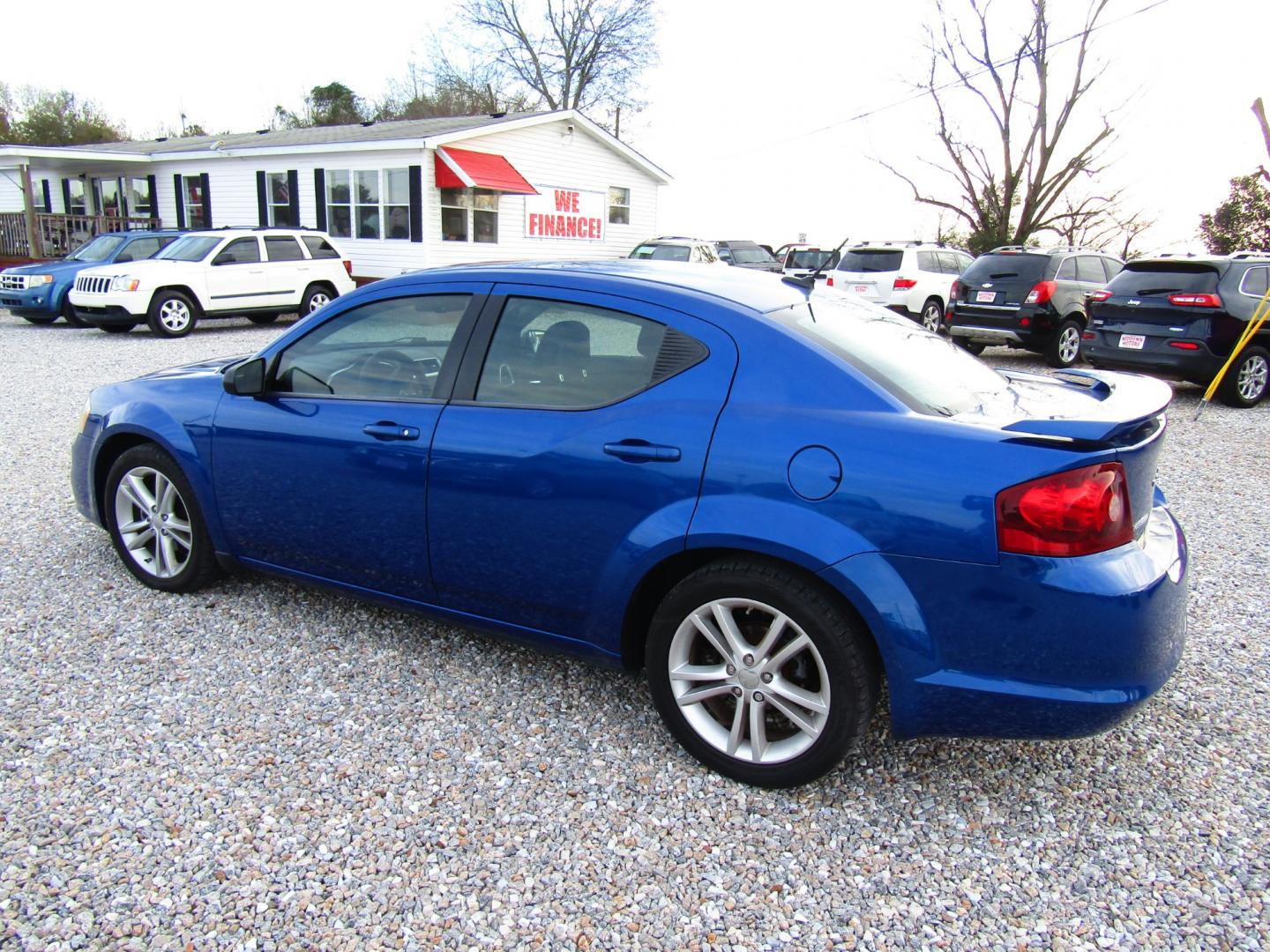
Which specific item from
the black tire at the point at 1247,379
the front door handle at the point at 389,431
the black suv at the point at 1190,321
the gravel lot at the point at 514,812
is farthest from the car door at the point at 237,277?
the black tire at the point at 1247,379

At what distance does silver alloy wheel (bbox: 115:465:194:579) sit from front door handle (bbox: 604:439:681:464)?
2294 mm

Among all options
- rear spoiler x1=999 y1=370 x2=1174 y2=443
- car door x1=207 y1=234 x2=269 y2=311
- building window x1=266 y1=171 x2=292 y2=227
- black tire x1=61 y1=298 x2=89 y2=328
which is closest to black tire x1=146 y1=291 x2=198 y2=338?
car door x1=207 y1=234 x2=269 y2=311

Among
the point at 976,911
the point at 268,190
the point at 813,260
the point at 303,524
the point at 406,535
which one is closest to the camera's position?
the point at 976,911

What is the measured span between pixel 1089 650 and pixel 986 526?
1.43ft

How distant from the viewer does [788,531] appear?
261cm

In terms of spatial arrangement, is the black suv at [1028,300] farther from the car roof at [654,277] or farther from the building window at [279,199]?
the building window at [279,199]

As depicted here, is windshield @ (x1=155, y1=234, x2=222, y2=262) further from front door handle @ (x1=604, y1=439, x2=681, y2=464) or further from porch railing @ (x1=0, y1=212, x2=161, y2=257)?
front door handle @ (x1=604, y1=439, x2=681, y2=464)

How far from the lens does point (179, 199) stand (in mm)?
24297

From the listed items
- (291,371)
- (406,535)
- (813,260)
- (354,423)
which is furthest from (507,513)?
(813,260)

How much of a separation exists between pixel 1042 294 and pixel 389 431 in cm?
1173

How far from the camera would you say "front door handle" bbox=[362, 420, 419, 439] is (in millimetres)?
3316

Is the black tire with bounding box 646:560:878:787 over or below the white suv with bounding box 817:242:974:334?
below

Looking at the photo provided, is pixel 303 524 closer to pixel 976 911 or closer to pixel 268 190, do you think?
pixel 976 911

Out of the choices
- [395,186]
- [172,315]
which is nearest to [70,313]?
[172,315]
